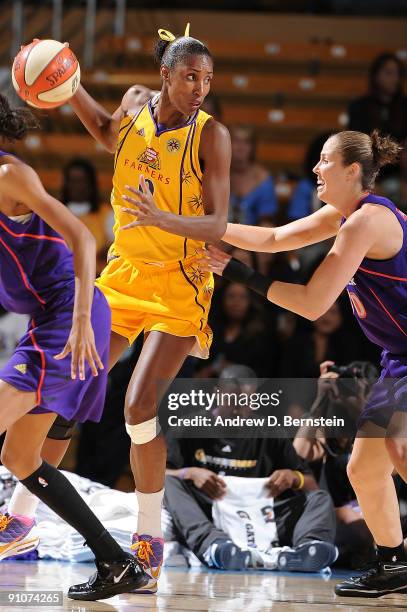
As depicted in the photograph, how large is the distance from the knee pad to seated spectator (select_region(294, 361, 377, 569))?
1.30 metres

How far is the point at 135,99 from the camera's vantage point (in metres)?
4.50

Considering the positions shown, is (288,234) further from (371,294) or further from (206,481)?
(206,481)

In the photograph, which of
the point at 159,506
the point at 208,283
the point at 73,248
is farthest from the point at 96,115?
the point at 159,506

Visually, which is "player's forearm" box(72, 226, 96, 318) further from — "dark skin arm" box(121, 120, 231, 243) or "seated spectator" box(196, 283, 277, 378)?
"seated spectator" box(196, 283, 277, 378)

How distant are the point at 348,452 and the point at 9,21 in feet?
23.0

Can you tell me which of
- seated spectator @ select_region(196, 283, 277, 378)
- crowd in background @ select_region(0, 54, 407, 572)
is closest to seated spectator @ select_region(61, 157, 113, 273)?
crowd in background @ select_region(0, 54, 407, 572)

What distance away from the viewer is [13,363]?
3.51m

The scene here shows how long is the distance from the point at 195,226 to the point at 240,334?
2725 millimetres

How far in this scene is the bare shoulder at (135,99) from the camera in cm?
447

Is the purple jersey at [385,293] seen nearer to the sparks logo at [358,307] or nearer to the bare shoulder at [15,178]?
the sparks logo at [358,307]

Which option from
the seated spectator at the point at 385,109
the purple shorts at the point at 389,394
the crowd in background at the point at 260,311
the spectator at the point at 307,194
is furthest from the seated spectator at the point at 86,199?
Answer: the purple shorts at the point at 389,394

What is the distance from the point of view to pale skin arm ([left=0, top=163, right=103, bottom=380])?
3.32m

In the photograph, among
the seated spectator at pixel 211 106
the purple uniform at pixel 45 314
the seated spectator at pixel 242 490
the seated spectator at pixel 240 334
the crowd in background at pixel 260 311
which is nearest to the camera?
the purple uniform at pixel 45 314

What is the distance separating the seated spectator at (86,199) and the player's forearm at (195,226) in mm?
3426
